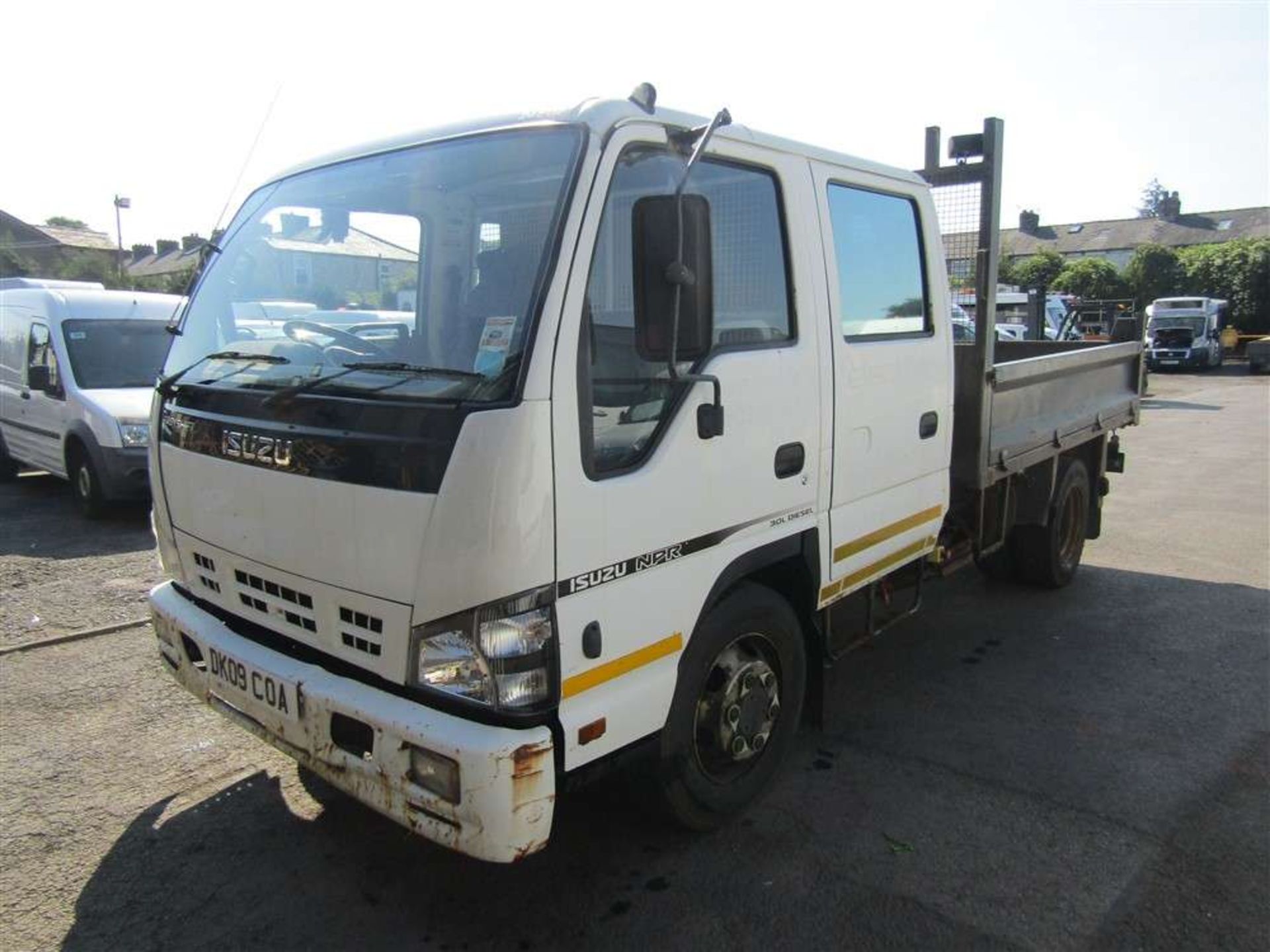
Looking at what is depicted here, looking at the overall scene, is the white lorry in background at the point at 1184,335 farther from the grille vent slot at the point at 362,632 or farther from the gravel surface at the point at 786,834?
the grille vent slot at the point at 362,632

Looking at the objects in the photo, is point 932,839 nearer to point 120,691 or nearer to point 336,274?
point 336,274

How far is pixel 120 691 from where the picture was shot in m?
4.36

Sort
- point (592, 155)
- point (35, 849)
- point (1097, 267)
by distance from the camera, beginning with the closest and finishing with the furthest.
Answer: point (592, 155) → point (35, 849) → point (1097, 267)

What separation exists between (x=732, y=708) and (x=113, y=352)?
24.8 feet

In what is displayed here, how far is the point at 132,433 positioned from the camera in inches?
294

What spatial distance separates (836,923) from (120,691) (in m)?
3.57

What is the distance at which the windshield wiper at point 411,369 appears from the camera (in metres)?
2.29

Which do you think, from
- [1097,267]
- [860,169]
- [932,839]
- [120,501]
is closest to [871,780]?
[932,839]

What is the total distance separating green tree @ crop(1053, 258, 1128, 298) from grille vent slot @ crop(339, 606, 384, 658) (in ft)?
137

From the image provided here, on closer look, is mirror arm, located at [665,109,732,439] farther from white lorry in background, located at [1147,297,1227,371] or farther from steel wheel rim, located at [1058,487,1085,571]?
white lorry in background, located at [1147,297,1227,371]

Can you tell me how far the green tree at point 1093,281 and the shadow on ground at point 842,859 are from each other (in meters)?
39.5

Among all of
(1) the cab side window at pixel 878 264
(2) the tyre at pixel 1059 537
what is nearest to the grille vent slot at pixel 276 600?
(1) the cab side window at pixel 878 264

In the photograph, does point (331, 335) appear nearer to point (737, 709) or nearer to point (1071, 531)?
point (737, 709)

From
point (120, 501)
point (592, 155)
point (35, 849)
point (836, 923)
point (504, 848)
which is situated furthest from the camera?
point (120, 501)
